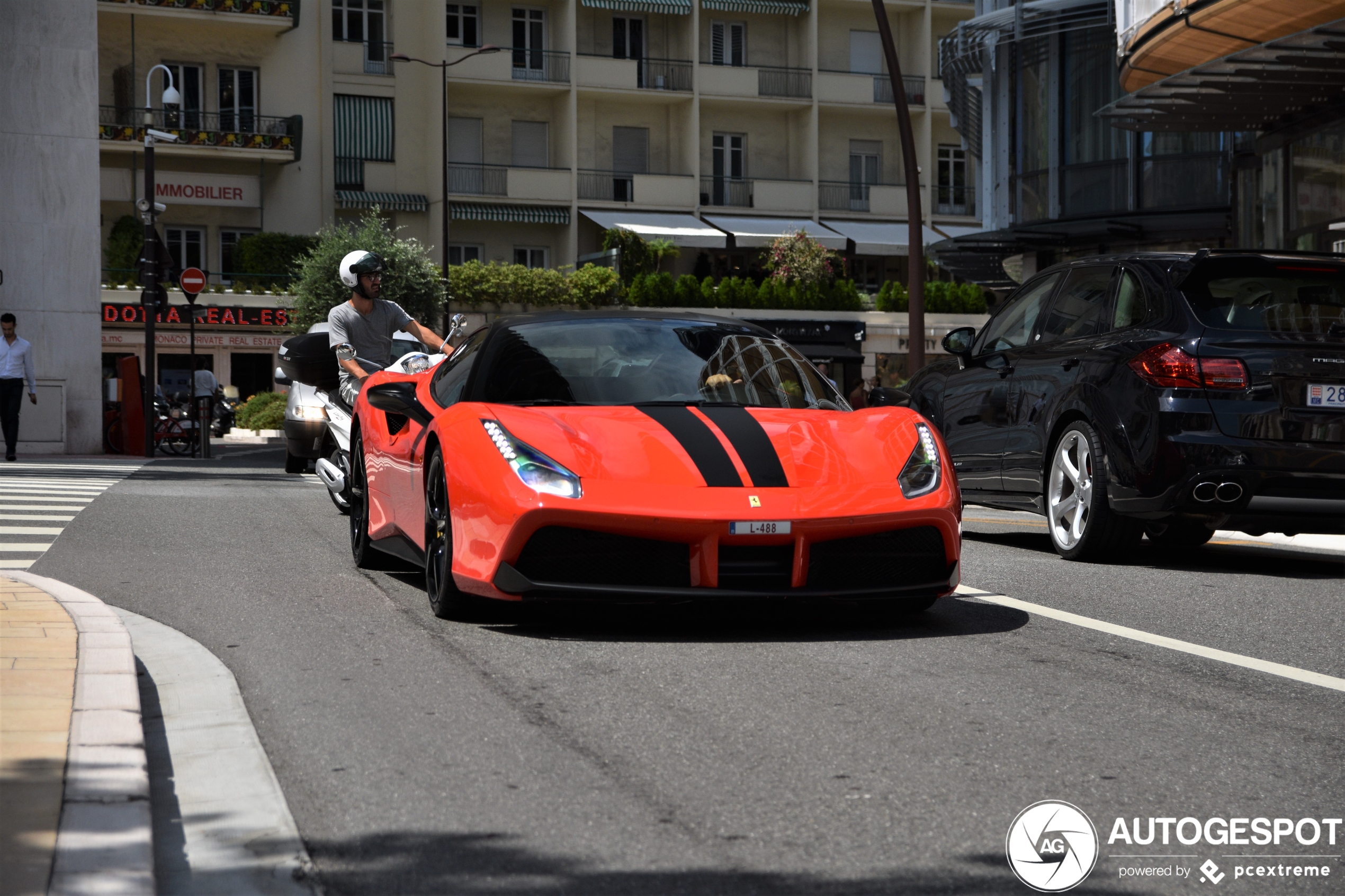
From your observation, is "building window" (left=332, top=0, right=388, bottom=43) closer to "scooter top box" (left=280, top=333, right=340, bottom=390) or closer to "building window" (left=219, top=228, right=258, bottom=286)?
"building window" (left=219, top=228, right=258, bottom=286)

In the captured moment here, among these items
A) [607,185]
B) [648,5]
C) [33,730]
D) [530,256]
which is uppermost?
[648,5]

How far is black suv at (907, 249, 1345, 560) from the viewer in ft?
26.3

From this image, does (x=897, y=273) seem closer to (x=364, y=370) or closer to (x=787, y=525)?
(x=364, y=370)

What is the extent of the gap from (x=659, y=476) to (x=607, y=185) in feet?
149

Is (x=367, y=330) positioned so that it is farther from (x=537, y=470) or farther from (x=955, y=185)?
(x=955, y=185)

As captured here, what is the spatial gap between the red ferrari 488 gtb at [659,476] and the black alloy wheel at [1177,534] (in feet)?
7.19

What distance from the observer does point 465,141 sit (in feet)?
162

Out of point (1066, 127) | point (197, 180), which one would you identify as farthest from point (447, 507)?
point (197, 180)

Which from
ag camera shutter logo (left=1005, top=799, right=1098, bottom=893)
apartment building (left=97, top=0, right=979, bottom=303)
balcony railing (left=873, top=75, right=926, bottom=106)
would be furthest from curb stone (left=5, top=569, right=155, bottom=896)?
balcony railing (left=873, top=75, right=926, bottom=106)

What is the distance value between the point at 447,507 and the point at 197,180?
42063 mm

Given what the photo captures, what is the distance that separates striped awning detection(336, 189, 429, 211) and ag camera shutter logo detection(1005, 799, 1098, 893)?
45988 mm

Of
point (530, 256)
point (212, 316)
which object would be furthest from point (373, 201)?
point (212, 316)

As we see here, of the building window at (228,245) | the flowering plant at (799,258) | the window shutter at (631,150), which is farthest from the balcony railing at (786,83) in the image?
the building window at (228,245)

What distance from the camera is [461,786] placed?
3.88 meters
